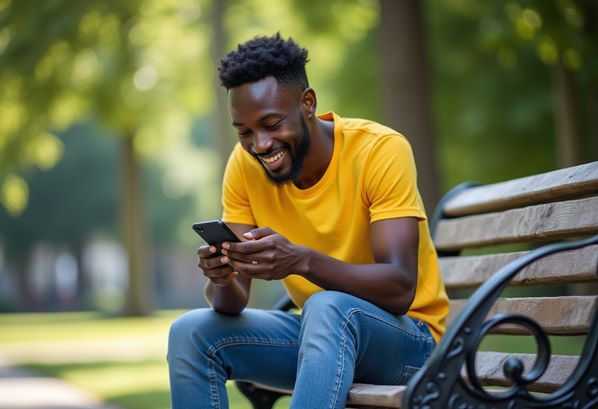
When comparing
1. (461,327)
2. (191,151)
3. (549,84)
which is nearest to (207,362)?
(461,327)

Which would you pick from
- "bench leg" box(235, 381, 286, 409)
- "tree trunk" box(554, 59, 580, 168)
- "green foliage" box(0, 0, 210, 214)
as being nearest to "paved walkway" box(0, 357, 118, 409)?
"green foliage" box(0, 0, 210, 214)

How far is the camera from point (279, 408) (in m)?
6.88

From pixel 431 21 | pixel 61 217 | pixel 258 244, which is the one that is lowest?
pixel 61 217

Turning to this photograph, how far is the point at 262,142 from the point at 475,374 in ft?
3.84

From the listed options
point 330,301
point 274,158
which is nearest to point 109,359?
point 274,158

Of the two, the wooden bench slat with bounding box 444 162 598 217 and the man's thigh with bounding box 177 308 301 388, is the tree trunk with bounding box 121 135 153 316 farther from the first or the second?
the man's thigh with bounding box 177 308 301 388

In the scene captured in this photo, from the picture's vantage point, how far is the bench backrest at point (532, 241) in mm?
3397

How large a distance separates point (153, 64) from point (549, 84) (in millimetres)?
8069

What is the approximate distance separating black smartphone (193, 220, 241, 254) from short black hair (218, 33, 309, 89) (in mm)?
548

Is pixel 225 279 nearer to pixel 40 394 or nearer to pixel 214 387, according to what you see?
pixel 214 387

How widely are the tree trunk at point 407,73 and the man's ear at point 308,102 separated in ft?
21.2

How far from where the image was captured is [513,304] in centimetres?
378

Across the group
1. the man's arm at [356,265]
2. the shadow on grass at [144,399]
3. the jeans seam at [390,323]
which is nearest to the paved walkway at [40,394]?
the shadow on grass at [144,399]

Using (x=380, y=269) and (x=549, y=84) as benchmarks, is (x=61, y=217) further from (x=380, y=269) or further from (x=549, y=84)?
(x=380, y=269)
